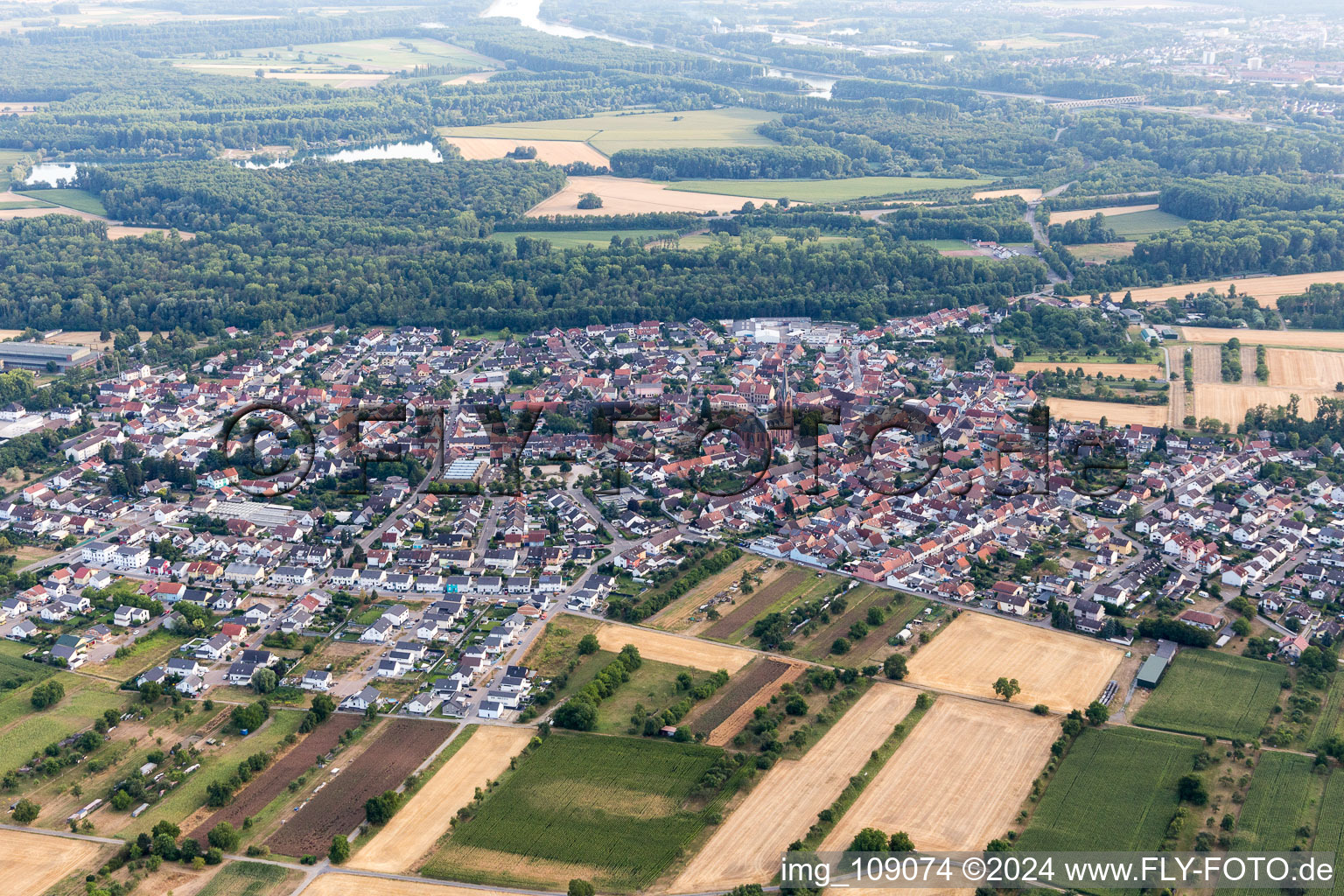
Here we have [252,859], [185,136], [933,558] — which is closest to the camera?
[252,859]

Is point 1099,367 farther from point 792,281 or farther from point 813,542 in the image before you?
point 813,542

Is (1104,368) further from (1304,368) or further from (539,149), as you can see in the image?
(539,149)

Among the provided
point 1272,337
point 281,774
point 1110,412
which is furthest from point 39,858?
point 1272,337

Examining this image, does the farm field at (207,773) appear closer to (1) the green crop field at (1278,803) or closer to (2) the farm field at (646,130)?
(1) the green crop field at (1278,803)

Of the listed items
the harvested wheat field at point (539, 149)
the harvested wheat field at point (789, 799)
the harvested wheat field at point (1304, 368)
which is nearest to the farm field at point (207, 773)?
the harvested wheat field at point (789, 799)

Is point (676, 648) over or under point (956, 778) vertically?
under

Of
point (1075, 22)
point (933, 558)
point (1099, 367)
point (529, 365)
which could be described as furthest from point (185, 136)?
point (1075, 22)
